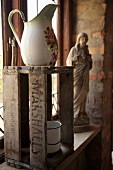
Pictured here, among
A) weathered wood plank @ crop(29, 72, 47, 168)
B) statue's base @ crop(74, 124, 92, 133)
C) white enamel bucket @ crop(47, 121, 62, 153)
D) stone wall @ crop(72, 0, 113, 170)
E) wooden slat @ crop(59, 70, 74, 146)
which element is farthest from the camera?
stone wall @ crop(72, 0, 113, 170)

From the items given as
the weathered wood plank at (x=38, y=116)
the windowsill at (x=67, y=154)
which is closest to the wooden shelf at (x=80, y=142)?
the windowsill at (x=67, y=154)

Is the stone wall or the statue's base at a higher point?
the stone wall

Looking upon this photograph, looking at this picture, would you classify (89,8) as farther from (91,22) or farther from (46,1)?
(46,1)

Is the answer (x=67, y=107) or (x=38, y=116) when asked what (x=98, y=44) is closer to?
(x=67, y=107)

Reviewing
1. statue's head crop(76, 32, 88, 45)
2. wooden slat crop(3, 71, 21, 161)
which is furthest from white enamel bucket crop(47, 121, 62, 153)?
statue's head crop(76, 32, 88, 45)

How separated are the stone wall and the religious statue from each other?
7.4 inches

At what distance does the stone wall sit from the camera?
164cm

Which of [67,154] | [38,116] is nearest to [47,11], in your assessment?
[38,116]

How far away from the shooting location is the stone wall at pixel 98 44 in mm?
1643

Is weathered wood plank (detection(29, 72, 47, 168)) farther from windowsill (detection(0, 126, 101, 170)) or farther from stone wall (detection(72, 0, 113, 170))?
stone wall (detection(72, 0, 113, 170))

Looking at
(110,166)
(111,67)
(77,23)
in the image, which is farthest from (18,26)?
(110,166)

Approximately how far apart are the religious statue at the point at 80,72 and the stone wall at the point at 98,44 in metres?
0.19

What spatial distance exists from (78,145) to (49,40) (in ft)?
2.05

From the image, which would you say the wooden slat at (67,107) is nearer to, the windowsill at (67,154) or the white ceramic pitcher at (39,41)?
the windowsill at (67,154)
